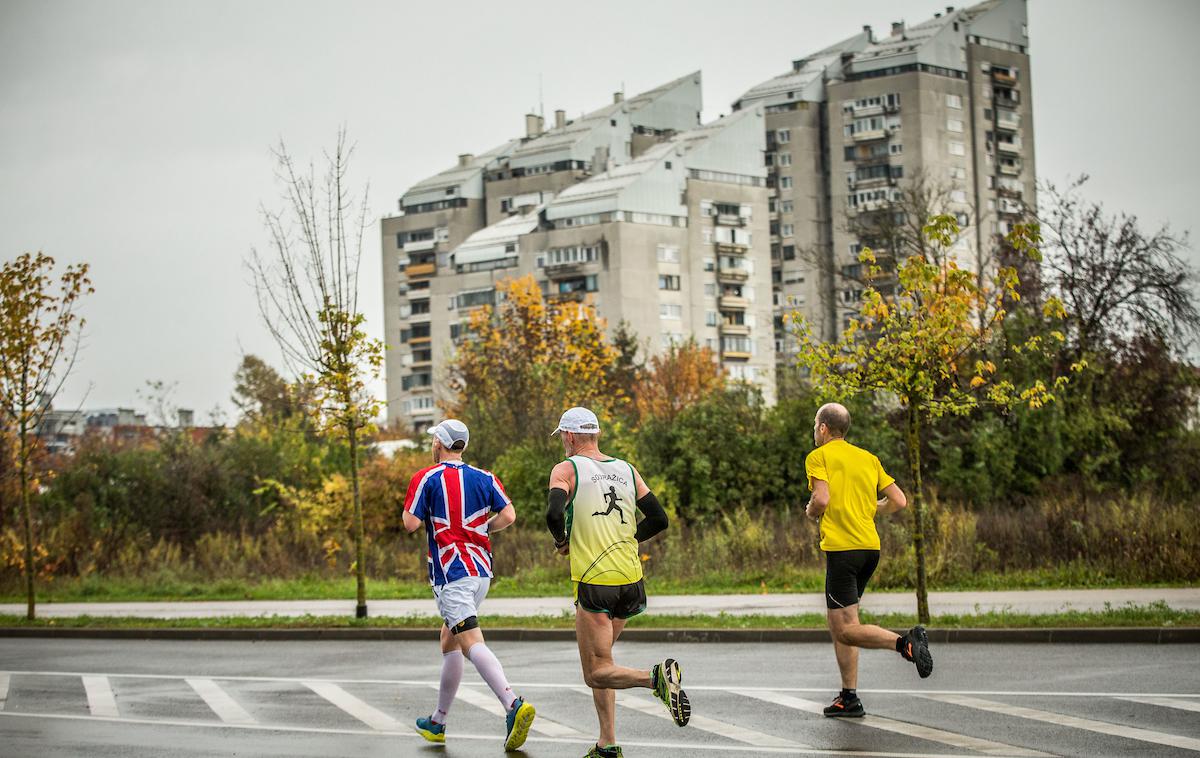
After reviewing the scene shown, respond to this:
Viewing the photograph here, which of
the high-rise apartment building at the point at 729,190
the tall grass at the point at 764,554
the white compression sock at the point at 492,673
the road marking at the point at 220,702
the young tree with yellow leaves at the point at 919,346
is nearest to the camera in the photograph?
the white compression sock at the point at 492,673

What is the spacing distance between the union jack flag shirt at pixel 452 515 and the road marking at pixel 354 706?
4.85ft

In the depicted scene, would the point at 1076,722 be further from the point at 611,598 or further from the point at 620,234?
the point at 620,234

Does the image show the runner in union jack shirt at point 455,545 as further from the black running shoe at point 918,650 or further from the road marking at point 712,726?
the black running shoe at point 918,650

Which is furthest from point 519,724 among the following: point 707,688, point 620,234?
point 620,234

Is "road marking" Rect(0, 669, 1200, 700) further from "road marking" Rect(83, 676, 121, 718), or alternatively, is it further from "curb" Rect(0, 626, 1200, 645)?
"curb" Rect(0, 626, 1200, 645)

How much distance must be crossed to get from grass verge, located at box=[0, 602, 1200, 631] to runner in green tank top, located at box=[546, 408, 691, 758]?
7.16 metres

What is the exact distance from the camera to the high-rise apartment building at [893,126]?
390ft

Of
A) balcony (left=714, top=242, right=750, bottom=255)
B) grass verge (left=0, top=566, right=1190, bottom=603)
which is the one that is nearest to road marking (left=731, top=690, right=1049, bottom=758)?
grass verge (left=0, top=566, right=1190, bottom=603)

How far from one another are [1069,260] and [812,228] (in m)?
92.5

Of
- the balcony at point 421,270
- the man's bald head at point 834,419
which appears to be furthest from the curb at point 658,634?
the balcony at point 421,270

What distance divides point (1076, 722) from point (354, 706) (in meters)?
5.34

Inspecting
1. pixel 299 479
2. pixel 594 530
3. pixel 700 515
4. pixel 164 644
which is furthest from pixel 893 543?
pixel 299 479

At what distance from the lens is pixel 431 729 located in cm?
957

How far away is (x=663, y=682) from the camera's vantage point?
8.10 meters
